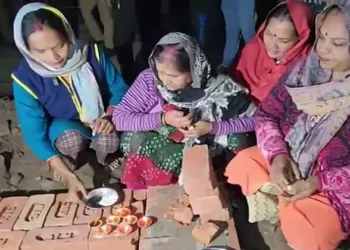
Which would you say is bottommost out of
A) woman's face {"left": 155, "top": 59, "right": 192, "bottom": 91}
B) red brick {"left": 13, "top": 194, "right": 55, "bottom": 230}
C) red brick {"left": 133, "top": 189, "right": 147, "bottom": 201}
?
red brick {"left": 13, "top": 194, "right": 55, "bottom": 230}

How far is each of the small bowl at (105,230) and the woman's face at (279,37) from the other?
88cm

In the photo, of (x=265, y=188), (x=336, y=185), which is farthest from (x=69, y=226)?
(x=336, y=185)

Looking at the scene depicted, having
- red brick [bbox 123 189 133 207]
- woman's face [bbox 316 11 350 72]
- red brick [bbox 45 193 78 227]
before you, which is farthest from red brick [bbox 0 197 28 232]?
woman's face [bbox 316 11 350 72]

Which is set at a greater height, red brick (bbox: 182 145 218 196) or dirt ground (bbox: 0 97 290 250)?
red brick (bbox: 182 145 218 196)

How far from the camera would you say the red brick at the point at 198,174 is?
6.15ft

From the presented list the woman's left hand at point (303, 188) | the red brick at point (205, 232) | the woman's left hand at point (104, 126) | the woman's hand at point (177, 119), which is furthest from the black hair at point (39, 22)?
the woman's left hand at point (303, 188)

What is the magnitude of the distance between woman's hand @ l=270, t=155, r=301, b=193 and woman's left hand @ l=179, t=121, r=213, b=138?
29cm

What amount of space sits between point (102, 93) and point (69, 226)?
63 cm

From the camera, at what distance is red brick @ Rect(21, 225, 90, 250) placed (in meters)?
1.86

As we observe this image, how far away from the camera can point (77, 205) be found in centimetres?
205

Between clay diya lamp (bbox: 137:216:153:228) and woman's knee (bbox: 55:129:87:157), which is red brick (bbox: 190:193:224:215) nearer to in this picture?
clay diya lamp (bbox: 137:216:153:228)

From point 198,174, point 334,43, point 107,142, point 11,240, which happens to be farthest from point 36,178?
point 334,43

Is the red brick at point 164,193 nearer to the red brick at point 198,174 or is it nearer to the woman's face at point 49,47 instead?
the red brick at point 198,174

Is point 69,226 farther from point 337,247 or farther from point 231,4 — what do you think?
point 231,4
